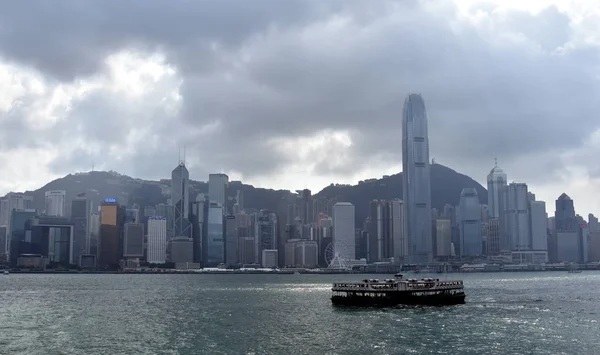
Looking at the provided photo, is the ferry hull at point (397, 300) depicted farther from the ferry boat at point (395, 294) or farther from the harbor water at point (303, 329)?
the harbor water at point (303, 329)

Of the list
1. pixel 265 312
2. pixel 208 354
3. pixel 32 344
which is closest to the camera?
pixel 208 354

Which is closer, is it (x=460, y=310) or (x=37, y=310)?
(x=460, y=310)

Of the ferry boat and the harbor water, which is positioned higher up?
the ferry boat

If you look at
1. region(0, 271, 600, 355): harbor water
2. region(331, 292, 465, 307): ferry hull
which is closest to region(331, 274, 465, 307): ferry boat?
region(331, 292, 465, 307): ferry hull

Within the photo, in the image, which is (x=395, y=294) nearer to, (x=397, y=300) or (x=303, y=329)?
(x=397, y=300)

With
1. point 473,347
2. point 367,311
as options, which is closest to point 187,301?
point 367,311

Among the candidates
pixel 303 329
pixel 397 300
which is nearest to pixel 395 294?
pixel 397 300

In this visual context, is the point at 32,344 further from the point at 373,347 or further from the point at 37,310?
the point at 37,310

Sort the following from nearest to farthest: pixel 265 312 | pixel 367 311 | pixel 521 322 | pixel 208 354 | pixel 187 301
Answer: pixel 208 354 < pixel 521 322 < pixel 367 311 < pixel 265 312 < pixel 187 301

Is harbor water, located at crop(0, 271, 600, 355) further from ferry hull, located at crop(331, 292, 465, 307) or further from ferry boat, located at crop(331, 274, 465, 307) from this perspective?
ferry hull, located at crop(331, 292, 465, 307)
